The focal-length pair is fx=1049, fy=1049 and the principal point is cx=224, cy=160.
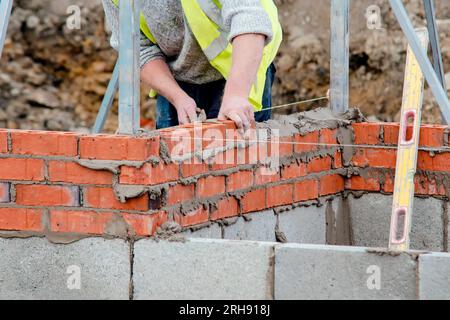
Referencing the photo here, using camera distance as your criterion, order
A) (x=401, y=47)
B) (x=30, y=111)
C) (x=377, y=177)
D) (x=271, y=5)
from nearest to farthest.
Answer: (x=271, y=5)
(x=377, y=177)
(x=401, y=47)
(x=30, y=111)

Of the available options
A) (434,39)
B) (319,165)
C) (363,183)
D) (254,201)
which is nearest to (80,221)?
(254,201)

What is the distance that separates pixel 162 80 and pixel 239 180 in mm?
607

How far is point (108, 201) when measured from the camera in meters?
3.54

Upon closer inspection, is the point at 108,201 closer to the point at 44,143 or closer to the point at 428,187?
the point at 44,143

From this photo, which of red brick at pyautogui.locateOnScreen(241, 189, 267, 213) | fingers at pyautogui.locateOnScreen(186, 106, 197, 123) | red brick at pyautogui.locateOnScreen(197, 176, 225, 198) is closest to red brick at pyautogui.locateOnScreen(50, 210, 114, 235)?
red brick at pyautogui.locateOnScreen(197, 176, 225, 198)

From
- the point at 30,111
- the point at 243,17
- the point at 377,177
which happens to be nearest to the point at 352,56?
the point at 30,111

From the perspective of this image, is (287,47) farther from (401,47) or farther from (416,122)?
(416,122)

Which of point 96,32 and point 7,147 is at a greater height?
point 96,32

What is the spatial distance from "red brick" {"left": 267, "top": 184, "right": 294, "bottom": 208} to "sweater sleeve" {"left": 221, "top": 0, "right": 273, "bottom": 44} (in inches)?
27.6

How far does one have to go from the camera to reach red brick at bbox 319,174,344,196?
4.69 metres

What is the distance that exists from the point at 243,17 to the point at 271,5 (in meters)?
0.49

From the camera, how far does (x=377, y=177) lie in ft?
15.6

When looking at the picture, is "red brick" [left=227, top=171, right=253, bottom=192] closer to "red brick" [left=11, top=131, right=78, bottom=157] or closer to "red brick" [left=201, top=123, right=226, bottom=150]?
"red brick" [left=201, top=123, right=226, bottom=150]

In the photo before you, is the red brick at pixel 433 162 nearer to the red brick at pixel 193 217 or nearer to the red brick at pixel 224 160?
the red brick at pixel 224 160
